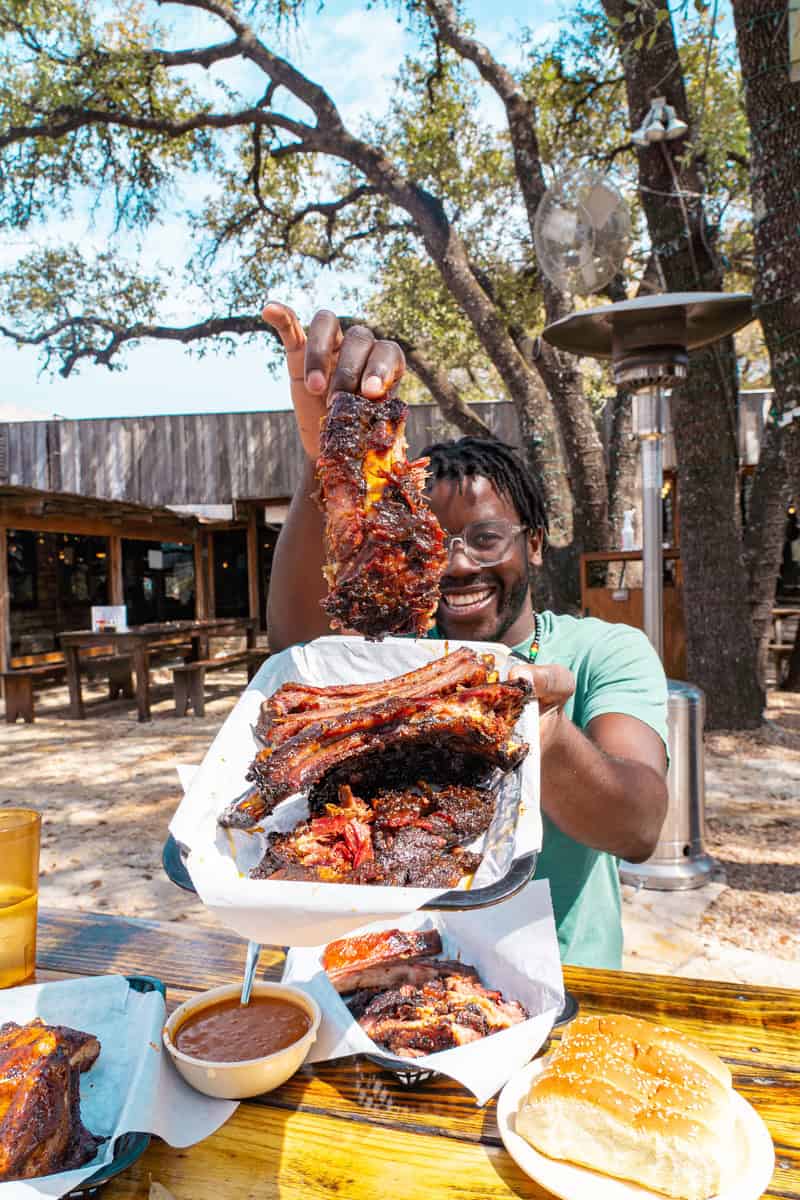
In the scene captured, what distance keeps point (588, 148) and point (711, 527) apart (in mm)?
7134

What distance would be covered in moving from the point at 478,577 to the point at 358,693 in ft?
3.26

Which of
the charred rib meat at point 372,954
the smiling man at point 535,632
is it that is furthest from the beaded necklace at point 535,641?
the charred rib meat at point 372,954

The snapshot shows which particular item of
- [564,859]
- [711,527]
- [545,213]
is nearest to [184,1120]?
[564,859]

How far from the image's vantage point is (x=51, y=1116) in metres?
1.34

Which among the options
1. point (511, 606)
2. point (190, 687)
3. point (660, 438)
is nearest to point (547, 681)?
point (511, 606)

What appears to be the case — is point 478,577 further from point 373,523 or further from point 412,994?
point 412,994

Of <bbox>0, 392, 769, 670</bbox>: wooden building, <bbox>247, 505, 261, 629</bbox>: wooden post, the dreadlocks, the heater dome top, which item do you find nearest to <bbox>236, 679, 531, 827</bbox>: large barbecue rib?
the dreadlocks

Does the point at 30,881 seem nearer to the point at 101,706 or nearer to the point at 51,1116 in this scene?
the point at 51,1116

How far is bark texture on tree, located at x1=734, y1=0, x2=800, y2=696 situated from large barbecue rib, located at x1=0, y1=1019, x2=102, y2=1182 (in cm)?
443

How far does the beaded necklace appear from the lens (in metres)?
→ 2.81

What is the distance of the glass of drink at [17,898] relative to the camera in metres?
1.88

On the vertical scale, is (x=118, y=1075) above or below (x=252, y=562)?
below

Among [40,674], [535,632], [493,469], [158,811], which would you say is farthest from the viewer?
[40,674]

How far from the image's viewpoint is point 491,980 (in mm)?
1848
